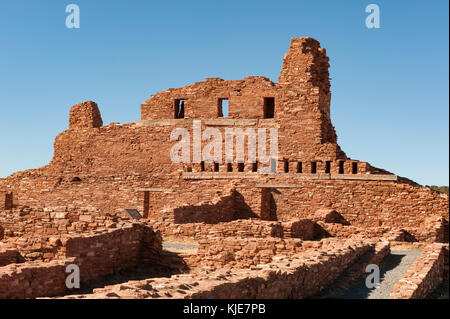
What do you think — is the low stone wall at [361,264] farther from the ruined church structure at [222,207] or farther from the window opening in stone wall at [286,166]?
the window opening in stone wall at [286,166]

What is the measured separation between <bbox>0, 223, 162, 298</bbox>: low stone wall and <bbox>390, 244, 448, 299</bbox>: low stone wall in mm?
5444

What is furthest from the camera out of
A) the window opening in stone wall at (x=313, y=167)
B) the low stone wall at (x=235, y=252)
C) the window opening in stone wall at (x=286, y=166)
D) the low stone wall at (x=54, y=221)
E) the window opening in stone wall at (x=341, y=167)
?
the window opening in stone wall at (x=286, y=166)

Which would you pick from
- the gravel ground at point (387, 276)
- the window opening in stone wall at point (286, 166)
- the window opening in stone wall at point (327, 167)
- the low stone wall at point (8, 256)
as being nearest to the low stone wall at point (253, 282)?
the gravel ground at point (387, 276)

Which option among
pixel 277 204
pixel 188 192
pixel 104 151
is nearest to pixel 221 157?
pixel 188 192

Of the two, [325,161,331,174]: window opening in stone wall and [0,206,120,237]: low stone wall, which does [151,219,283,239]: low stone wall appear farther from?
[325,161,331,174]: window opening in stone wall

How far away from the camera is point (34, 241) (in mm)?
11602

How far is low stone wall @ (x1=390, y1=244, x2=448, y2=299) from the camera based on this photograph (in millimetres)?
10672

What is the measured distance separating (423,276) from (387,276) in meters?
0.98

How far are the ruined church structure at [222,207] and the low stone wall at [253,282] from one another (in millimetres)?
25

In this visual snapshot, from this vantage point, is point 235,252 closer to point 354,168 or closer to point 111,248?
point 111,248

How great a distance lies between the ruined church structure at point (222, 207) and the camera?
1023 centimetres

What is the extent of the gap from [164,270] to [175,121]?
1461 cm

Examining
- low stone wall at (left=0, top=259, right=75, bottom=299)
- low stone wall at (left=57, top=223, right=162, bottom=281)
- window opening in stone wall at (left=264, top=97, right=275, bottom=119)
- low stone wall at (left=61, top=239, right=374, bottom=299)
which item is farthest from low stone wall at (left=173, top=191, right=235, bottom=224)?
low stone wall at (left=0, top=259, right=75, bottom=299)

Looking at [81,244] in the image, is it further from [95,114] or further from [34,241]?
[95,114]
